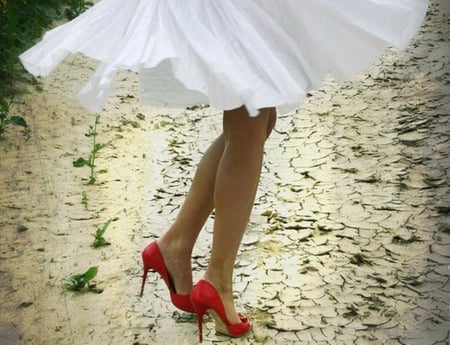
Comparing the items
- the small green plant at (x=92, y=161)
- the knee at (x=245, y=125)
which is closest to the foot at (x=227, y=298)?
the knee at (x=245, y=125)

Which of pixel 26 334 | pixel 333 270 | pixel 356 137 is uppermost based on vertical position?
pixel 356 137

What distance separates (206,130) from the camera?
10.6 ft

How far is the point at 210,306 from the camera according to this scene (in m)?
1.74

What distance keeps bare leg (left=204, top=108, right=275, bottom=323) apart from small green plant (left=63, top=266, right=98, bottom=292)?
1.80 ft

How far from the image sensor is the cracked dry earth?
190 centimetres

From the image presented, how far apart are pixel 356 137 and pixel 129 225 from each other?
1055 mm

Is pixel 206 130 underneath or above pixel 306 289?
above

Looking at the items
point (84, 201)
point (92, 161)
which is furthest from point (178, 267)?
point (92, 161)

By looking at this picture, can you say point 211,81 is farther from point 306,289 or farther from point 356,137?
point 356,137

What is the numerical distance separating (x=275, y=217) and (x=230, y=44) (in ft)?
3.68

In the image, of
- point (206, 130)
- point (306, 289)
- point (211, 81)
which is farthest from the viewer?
point (206, 130)

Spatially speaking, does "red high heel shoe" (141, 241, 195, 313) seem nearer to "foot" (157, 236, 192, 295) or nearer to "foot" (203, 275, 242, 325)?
"foot" (157, 236, 192, 295)

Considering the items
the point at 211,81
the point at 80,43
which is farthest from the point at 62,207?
the point at 211,81

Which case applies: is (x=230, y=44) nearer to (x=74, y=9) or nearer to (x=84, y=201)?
(x=84, y=201)
